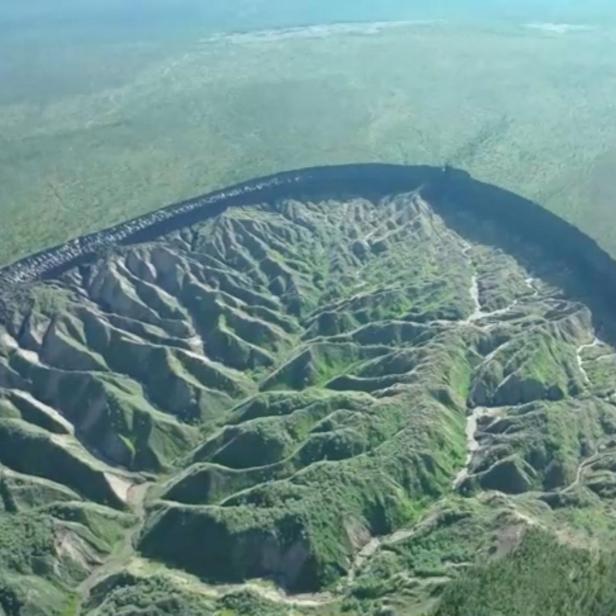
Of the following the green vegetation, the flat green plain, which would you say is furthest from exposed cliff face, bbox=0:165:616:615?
the flat green plain

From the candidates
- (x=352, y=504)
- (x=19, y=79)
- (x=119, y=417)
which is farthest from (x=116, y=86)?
(x=352, y=504)

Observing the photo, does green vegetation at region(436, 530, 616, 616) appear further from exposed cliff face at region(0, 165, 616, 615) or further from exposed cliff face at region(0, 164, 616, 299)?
Answer: exposed cliff face at region(0, 164, 616, 299)

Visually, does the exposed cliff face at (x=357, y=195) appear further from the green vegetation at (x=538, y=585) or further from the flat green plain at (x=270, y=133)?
the green vegetation at (x=538, y=585)

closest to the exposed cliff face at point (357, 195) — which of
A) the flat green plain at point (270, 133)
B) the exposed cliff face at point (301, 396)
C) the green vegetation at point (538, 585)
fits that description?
the exposed cliff face at point (301, 396)

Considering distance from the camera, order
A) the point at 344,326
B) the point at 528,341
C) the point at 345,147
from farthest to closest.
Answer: the point at 345,147 < the point at 344,326 < the point at 528,341

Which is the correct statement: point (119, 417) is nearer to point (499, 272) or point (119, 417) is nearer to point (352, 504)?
point (352, 504)

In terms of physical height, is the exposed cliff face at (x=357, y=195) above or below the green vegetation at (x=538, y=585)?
above
